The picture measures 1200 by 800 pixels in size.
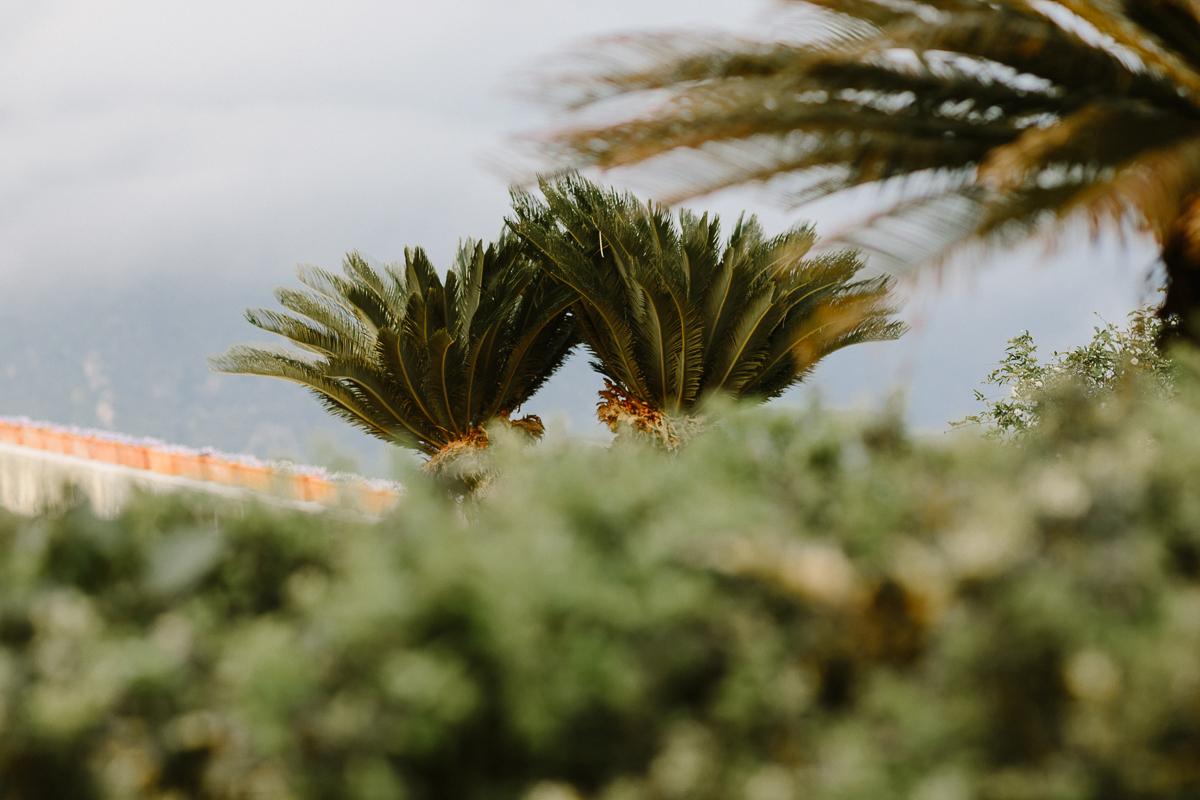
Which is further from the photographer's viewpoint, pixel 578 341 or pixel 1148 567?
pixel 578 341

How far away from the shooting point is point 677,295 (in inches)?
335

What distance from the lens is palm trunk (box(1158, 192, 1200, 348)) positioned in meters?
4.18

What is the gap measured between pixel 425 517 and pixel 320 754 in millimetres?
617

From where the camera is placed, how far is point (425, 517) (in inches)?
82.4

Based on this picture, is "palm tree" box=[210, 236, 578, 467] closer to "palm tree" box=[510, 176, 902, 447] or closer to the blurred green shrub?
"palm tree" box=[510, 176, 902, 447]

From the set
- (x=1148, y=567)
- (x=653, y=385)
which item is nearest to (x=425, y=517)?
(x=1148, y=567)

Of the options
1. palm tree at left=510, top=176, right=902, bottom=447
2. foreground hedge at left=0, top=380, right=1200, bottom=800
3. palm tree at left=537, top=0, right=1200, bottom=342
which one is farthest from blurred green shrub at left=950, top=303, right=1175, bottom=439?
foreground hedge at left=0, top=380, right=1200, bottom=800

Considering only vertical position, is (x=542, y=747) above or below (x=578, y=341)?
below

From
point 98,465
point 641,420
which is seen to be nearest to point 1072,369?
point 641,420

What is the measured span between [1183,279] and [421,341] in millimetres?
6979

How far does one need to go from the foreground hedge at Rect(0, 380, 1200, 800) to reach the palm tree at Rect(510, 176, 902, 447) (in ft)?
20.9

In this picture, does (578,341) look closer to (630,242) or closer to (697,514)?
(630,242)

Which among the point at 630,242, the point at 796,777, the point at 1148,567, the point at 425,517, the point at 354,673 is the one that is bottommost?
the point at 796,777

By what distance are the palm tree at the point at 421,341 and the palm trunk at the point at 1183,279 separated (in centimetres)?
595
